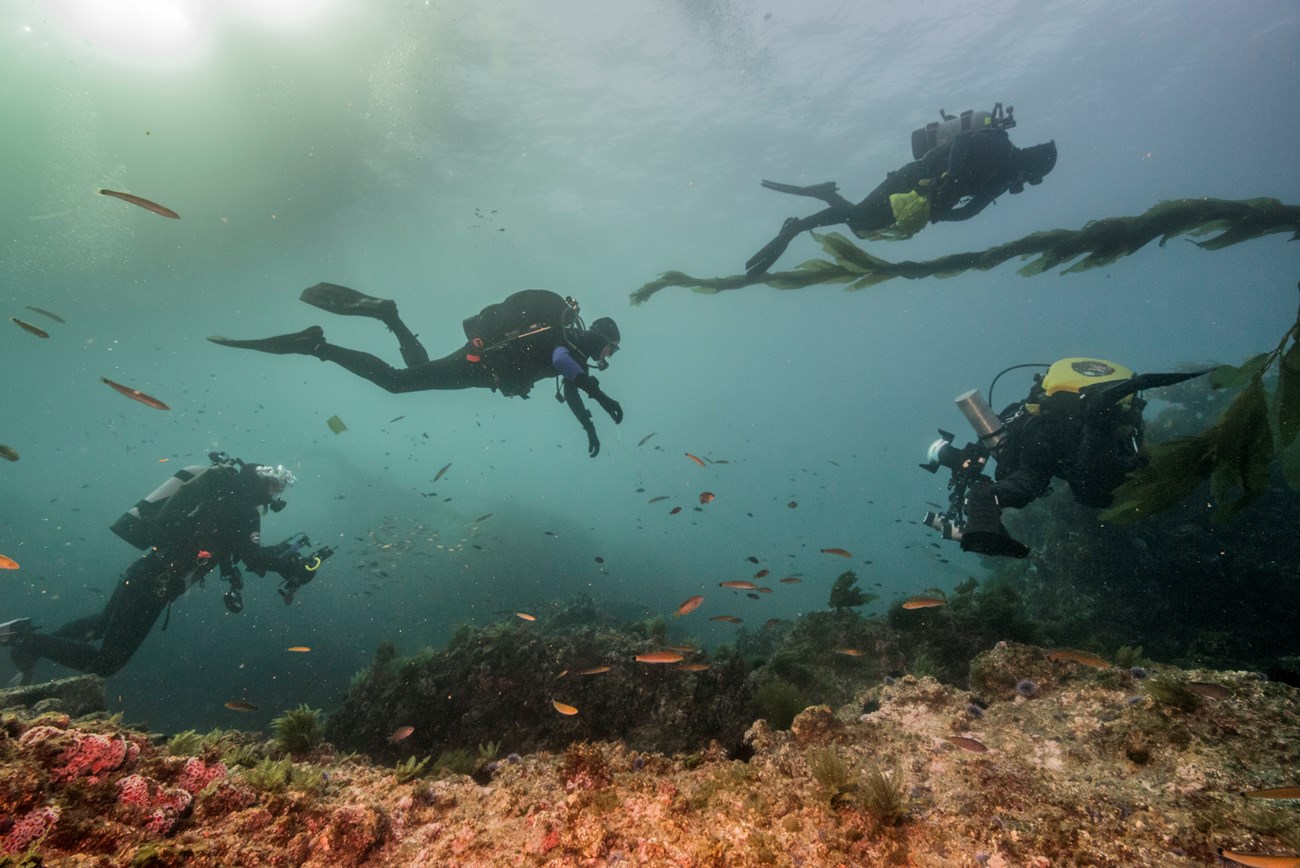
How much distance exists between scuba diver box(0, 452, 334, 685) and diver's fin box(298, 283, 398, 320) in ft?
13.9

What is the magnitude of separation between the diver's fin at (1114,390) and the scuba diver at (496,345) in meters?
5.58

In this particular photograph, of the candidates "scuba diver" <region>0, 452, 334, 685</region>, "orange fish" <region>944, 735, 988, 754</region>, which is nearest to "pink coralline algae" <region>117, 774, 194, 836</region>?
"orange fish" <region>944, 735, 988, 754</region>

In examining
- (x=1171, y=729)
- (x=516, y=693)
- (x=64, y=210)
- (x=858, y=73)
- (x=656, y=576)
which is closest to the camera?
(x=1171, y=729)

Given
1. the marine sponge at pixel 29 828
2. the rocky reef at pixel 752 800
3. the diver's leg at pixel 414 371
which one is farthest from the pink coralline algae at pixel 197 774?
the diver's leg at pixel 414 371

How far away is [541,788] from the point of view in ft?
8.37

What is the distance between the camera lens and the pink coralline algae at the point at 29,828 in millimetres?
1420

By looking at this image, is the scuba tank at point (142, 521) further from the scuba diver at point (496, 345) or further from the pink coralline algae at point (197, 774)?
the pink coralline algae at point (197, 774)

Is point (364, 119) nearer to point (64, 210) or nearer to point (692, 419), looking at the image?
point (64, 210)

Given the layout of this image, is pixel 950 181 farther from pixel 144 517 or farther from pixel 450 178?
pixel 450 178

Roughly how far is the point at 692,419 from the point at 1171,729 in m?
143

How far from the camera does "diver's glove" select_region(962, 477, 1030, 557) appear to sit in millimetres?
4625

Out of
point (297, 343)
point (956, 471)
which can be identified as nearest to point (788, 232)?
point (956, 471)

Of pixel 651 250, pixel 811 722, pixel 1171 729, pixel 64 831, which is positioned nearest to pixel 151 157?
pixel 651 250

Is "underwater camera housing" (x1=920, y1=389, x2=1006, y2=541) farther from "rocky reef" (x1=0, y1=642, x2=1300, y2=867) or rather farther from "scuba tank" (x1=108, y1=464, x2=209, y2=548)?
"scuba tank" (x1=108, y1=464, x2=209, y2=548)
